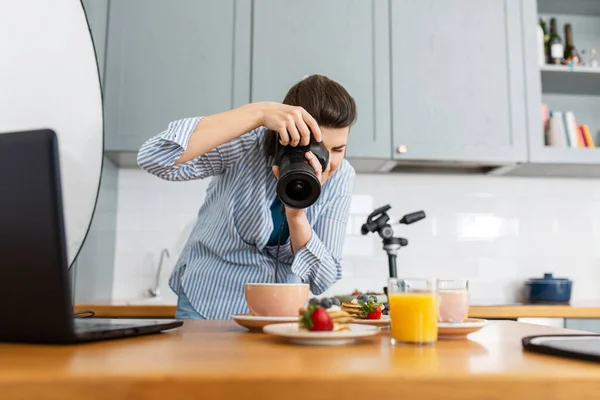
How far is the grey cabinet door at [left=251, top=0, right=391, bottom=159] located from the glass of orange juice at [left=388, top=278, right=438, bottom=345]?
1.66 m

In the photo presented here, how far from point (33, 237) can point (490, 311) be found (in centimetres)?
182

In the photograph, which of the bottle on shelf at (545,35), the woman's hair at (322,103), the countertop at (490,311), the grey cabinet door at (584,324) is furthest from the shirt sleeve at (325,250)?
the bottle on shelf at (545,35)

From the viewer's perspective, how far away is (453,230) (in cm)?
263

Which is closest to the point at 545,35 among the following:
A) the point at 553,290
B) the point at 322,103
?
the point at 553,290

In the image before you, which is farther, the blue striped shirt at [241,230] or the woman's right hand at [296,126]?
the blue striped shirt at [241,230]

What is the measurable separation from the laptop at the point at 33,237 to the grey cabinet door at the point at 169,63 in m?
1.77

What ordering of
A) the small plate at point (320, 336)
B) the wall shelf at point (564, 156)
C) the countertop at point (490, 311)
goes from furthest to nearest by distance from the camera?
the wall shelf at point (564, 156), the countertop at point (490, 311), the small plate at point (320, 336)

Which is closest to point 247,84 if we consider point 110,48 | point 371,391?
point 110,48

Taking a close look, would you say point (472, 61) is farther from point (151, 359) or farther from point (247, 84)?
point (151, 359)

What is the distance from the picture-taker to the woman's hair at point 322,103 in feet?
4.16

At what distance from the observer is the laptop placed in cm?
47

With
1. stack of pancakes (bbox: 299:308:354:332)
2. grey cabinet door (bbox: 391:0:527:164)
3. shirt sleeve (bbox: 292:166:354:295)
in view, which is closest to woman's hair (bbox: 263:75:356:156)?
shirt sleeve (bbox: 292:166:354:295)

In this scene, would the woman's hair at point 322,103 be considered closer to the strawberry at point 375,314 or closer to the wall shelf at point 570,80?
the strawberry at point 375,314

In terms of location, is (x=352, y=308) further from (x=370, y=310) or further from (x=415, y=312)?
(x=415, y=312)
